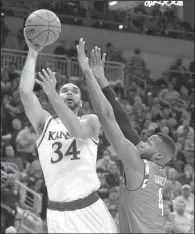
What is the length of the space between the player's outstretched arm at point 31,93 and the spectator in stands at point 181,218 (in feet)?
22.9

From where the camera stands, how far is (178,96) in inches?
784

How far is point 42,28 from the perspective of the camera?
6164 mm

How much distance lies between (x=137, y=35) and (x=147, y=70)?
4.01ft

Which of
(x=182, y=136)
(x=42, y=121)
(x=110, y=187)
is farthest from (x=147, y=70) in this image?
(x=42, y=121)

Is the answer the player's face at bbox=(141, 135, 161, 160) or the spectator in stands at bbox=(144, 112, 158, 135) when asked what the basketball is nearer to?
the player's face at bbox=(141, 135, 161, 160)

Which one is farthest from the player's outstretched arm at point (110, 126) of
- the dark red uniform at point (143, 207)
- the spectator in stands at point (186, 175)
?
the spectator in stands at point (186, 175)

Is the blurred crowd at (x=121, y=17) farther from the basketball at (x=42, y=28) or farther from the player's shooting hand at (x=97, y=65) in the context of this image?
the player's shooting hand at (x=97, y=65)

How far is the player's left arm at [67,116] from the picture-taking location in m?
5.32

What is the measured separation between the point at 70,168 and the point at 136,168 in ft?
2.21

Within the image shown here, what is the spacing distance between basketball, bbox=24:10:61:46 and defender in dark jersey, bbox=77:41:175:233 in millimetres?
784

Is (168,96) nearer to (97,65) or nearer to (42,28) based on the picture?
(42,28)

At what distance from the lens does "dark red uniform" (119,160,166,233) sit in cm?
539

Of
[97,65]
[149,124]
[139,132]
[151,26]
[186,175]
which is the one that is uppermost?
[151,26]

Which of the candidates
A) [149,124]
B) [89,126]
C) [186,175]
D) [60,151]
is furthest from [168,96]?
[60,151]
